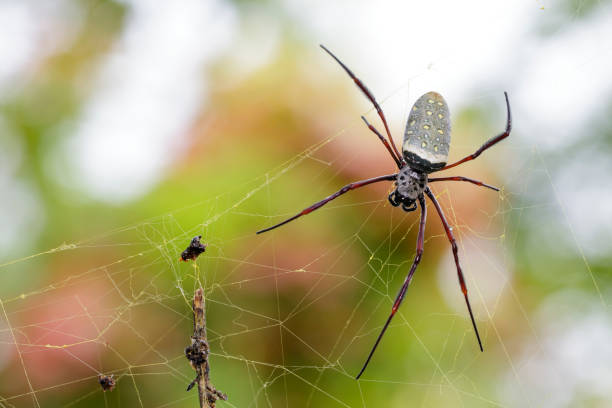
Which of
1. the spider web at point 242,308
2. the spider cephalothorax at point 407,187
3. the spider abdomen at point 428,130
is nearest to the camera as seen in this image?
the spider abdomen at point 428,130

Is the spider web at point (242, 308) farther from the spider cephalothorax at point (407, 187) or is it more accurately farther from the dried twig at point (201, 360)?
the dried twig at point (201, 360)

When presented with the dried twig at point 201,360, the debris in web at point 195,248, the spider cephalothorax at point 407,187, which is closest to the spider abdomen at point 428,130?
the spider cephalothorax at point 407,187

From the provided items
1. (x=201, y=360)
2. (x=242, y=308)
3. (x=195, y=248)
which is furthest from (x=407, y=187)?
(x=201, y=360)

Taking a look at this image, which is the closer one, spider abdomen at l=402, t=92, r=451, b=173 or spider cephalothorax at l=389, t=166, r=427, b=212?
spider abdomen at l=402, t=92, r=451, b=173

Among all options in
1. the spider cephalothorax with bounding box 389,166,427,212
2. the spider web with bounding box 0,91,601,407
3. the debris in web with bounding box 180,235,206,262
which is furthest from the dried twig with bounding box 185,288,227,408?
the spider cephalothorax with bounding box 389,166,427,212

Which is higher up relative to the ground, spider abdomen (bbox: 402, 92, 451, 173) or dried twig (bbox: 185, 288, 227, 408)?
spider abdomen (bbox: 402, 92, 451, 173)

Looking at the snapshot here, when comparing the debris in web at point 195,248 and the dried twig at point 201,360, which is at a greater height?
the debris in web at point 195,248

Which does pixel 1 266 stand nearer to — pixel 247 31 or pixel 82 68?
pixel 82 68

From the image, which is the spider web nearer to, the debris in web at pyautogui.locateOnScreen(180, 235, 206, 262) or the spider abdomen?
the spider abdomen

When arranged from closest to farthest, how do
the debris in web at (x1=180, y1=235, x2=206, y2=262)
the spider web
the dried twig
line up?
the dried twig < the debris in web at (x1=180, y1=235, x2=206, y2=262) < the spider web

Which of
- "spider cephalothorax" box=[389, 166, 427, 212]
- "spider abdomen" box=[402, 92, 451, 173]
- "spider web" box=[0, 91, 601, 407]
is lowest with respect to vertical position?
"spider web" box=[0, 91, 601, 407]
